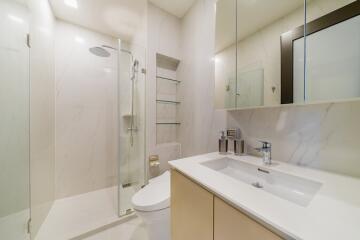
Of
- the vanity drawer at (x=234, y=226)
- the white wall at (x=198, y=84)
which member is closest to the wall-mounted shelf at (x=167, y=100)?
the white wall at (x=198, y=84)

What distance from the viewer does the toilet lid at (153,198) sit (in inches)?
40.1

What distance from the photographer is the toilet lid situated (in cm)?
102

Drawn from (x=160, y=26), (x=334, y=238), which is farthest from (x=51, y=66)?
(x=334, y=238)

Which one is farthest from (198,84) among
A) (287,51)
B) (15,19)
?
(15,19)

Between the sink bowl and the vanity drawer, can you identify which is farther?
the sink bowl

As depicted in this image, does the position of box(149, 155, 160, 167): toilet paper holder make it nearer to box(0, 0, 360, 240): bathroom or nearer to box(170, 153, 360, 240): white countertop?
box(0, 0, 360, 240): bathroom

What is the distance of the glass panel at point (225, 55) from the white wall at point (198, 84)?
10 cm

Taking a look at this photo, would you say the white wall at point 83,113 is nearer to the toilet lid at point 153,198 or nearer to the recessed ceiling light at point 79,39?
the recessed ceiling light at point 79,39

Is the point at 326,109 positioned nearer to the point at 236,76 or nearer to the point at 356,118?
the point at 356,118

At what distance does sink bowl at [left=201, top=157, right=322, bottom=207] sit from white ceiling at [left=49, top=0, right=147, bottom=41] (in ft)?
6.10

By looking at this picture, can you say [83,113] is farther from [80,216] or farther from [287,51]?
[287,51]

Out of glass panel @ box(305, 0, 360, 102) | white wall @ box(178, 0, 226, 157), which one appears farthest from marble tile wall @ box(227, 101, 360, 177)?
white wall @ box(178, 0, 226, 157)

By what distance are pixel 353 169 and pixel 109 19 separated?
2.56m

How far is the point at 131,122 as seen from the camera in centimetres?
194
